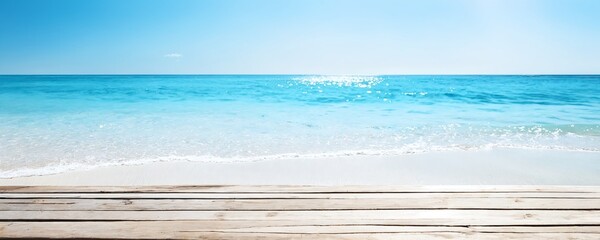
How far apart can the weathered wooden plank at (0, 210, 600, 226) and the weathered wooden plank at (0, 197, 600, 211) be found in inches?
2.4

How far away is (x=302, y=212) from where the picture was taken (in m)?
2.20

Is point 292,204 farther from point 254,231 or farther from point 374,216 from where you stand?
point 374,216

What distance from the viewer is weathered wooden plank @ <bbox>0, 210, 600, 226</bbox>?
2.05 metres

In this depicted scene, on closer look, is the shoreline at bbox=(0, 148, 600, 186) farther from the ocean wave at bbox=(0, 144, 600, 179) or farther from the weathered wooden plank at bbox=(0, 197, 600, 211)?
the weathered wooden plank at bbox=(0, 197, 600, 211)

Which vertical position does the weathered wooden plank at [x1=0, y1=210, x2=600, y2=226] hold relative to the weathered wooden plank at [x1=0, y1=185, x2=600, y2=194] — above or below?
below

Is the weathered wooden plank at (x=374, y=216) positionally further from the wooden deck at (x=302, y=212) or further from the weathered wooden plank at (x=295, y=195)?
the weathered wooden plank at (x=295, y=195)

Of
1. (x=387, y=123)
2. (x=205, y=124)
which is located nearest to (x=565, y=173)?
(x=387, y=123)

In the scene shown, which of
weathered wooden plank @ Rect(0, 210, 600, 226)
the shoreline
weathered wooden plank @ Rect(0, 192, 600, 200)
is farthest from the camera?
the shoreline

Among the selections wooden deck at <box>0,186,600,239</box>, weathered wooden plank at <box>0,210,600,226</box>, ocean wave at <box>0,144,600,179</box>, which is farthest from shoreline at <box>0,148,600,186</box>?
weathered wooden plank at <box>0,210,600,226</box>

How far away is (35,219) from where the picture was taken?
2082mm

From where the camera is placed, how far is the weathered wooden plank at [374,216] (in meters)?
2.05

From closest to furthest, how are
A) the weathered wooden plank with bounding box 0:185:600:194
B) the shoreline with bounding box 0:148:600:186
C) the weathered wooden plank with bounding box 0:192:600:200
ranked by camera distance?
the weathered wooden plank with bounding box 0:192:600:200
the weathered wooden plank with bounding box 0:185:600:194
the shoreline with bounding box 0:148:600:186

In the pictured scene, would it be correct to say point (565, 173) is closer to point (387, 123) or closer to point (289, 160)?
point (289, 160)

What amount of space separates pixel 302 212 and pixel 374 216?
18.3 inches
